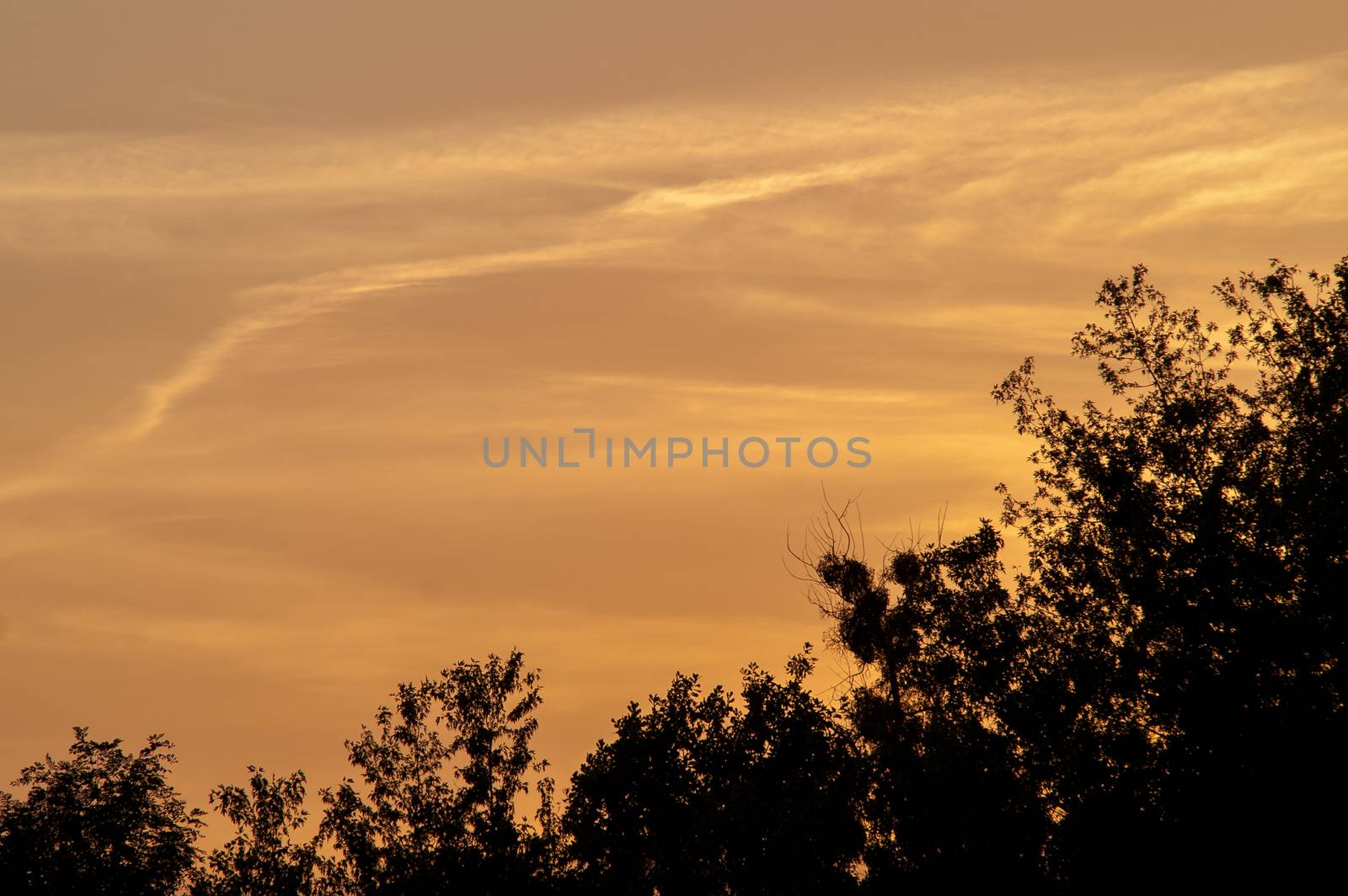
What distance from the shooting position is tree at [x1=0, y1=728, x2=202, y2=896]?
190 feet

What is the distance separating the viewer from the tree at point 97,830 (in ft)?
190

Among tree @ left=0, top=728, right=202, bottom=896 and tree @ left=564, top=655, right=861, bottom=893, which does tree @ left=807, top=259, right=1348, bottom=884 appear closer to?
tree @ left=564, top=655, right=861, bottom=893

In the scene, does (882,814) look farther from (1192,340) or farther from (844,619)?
(1192,340)

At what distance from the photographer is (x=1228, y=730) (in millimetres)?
33656

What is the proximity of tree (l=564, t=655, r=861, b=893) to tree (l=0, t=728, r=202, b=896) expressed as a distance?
27.8 meters

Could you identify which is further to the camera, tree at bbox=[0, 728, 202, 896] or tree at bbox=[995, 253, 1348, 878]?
tree at bbox=[0, 728, 202, 896]

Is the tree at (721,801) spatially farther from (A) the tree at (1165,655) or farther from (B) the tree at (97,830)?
(B) the tree at (97,830)

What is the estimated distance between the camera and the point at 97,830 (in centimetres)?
6016

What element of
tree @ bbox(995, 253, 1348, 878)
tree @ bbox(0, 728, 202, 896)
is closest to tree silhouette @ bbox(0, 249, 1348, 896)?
tree @ bbox(995, 253, 1348, 878)

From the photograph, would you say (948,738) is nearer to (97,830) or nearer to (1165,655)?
(1165,655)

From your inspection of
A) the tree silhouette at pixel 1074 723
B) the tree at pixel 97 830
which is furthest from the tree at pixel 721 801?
the tree at pixel 97 830

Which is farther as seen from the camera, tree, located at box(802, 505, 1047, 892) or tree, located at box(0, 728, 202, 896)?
tree, located at box(0, 728, 202, 896)

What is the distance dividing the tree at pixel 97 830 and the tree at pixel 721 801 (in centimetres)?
2777

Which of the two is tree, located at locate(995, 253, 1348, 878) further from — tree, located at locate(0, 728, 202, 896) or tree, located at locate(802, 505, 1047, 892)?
tree, located at locate(0, 728, 202, 896)
